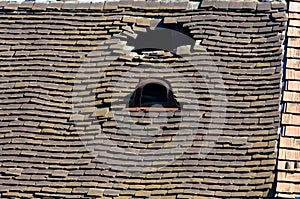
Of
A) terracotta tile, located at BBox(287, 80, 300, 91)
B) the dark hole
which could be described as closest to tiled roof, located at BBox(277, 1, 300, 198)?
terracotta tile, located at BBox(287, 80, 300, 91)

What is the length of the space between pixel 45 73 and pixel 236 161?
3055mm

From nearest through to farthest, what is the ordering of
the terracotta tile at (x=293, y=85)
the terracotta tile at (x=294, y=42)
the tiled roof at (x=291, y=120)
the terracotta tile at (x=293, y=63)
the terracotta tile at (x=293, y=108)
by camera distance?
1. the tiled roof at (x=291, y=120)
2. the terracotta tile at (x=293, y=108)
3. the terracotta tile at (x=293, y=85)
4. the terracotta tile at (x=293, y=63)
5. the terracotta tile at (x=294, y=42)

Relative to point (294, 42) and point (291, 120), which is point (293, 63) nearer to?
point (294, 42)

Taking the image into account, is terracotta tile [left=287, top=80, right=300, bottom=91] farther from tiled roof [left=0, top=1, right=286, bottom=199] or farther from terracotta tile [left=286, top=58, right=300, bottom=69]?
terracotta tile [left=286, top=58, right=300, bottom=69]

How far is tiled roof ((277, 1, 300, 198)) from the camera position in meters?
18.9

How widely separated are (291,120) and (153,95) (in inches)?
77.3

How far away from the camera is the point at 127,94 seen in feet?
67.1

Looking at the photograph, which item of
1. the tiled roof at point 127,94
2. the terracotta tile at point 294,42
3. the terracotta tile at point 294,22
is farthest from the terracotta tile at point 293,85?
the terracotta tile at point 294,22

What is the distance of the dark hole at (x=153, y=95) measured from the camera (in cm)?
2045

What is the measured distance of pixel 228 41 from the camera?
822 inches

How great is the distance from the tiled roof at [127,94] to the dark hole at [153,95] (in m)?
0.17

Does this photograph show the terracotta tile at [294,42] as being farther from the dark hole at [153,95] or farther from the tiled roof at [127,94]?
the dark hole at [153,95]

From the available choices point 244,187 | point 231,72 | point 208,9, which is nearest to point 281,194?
point 244,187

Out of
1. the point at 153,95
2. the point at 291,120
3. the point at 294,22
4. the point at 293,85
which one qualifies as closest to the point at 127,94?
the point at 153,95
